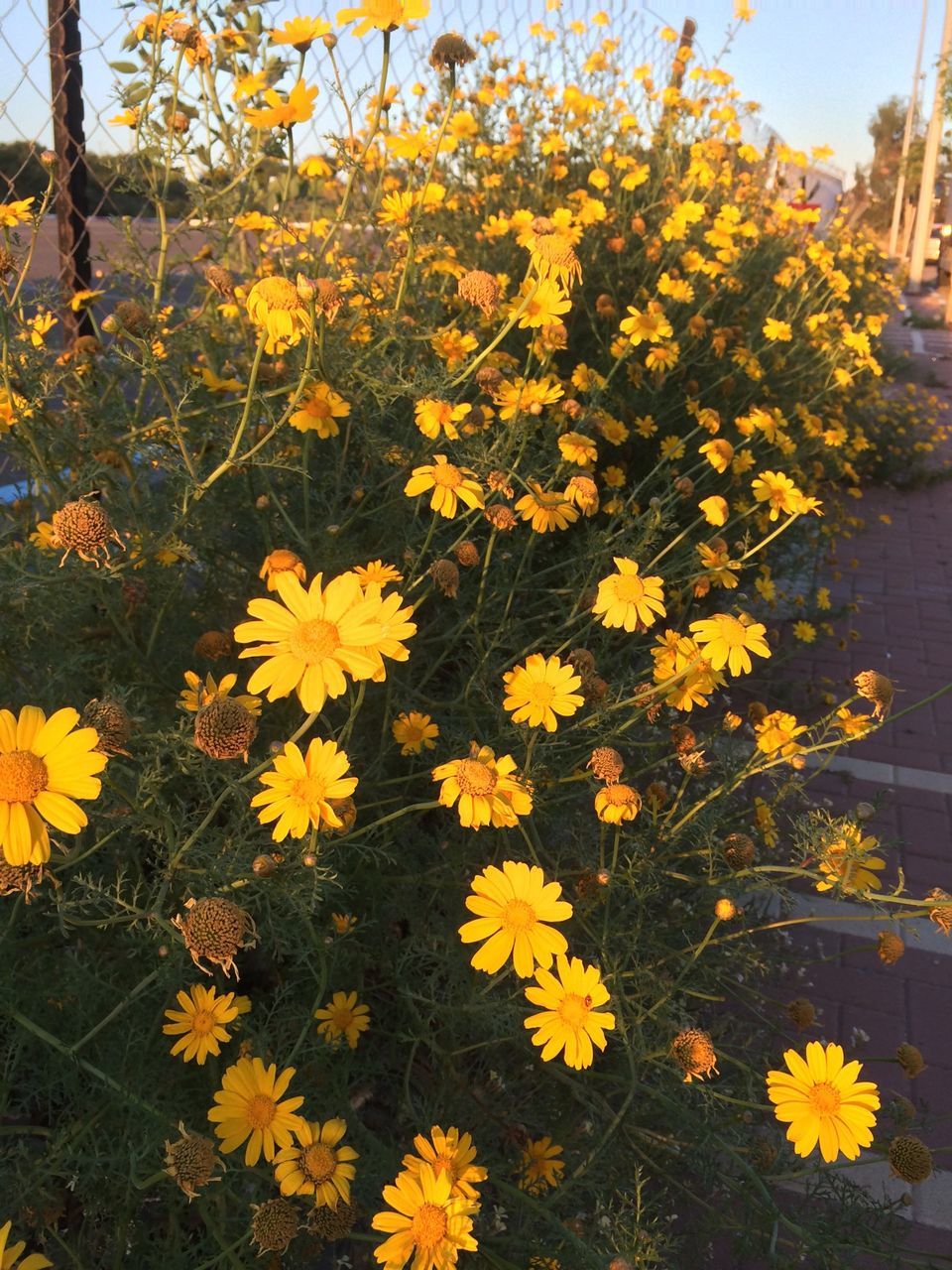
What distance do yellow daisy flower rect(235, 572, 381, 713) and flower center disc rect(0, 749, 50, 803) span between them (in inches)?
9.9

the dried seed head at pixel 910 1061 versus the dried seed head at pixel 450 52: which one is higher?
the dried seed head at pixel 450 52

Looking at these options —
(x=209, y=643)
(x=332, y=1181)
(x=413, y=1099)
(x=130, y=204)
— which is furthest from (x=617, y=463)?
(x=130, y=204)

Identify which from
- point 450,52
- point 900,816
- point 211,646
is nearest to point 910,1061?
point 211,646

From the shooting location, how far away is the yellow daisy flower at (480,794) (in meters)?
1.31

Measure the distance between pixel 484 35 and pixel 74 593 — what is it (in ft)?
14.0

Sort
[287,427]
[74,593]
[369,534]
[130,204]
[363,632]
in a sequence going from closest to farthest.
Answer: [363,632]
[74,593]
[287,427]
[369,534]
[130,204]

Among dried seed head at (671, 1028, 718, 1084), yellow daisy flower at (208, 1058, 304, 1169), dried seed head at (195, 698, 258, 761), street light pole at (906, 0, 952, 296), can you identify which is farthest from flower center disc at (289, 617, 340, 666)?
street light pole at (906, 0, 952, 296)

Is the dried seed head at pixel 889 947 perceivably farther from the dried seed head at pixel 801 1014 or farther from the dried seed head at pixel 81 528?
the dried seed head at pixel 81 528

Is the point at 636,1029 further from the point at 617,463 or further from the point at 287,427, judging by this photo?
the point at 617,463

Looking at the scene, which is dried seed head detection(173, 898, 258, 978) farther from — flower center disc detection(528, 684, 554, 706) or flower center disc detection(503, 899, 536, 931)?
flower center disc detection(528, 684, 554, 706)

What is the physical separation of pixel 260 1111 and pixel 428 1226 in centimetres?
27

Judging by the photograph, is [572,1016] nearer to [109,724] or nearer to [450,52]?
[109,724]

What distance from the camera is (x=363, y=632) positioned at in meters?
1.14

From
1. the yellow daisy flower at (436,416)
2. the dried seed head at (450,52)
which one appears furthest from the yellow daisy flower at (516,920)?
the dried seed head at (450,52)
